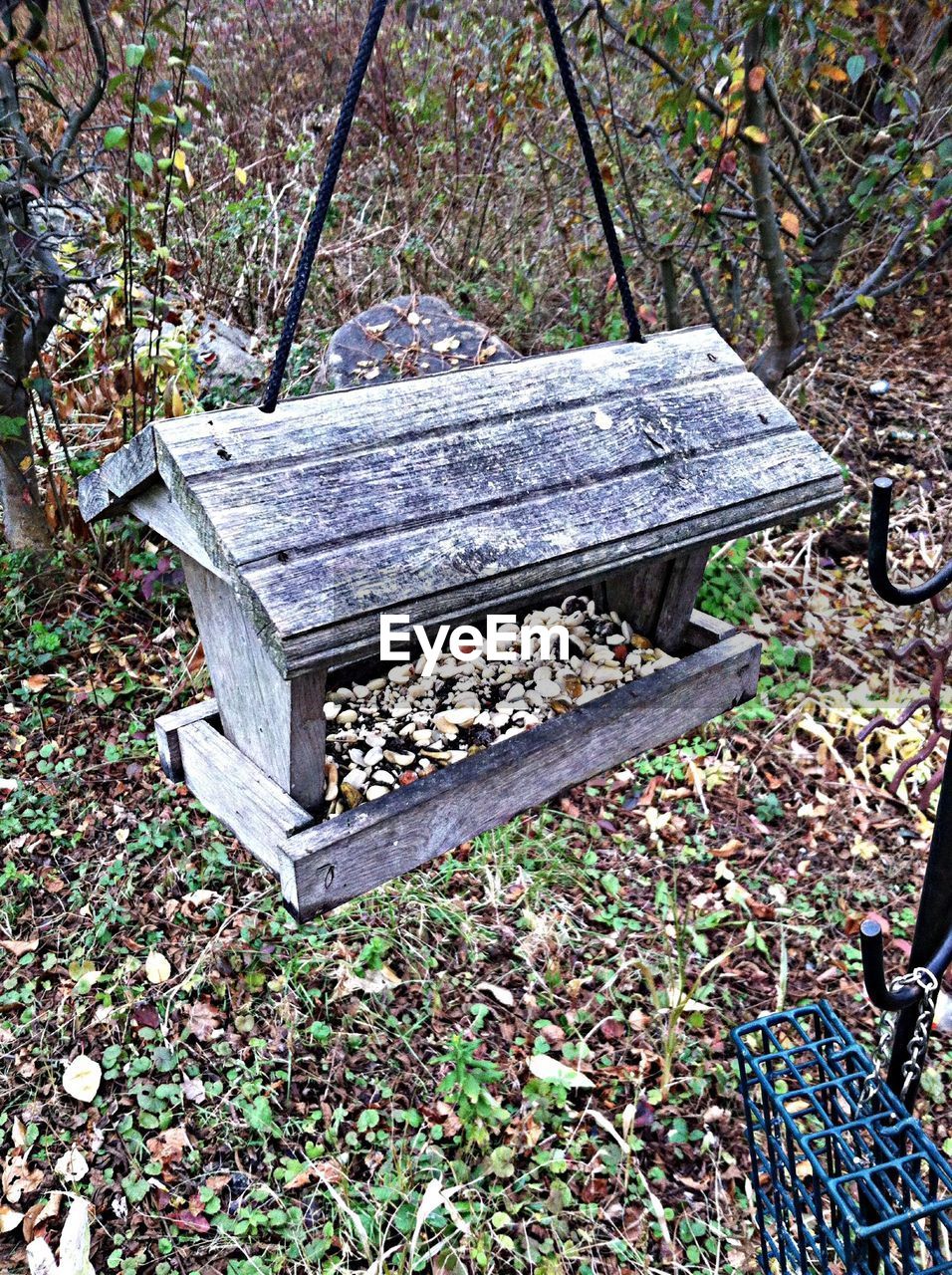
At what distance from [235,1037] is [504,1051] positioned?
25.3 inches

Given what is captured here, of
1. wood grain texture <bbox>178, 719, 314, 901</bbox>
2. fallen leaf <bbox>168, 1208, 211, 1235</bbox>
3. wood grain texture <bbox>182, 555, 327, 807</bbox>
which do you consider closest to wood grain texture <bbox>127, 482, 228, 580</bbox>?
wood grain texture <bbox>182, 555, 327, 807</bbox>

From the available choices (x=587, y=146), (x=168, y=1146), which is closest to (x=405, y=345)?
(x=587, y=146)

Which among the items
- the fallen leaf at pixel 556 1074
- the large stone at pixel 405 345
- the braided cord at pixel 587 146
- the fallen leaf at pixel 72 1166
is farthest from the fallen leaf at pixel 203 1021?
the large stone at pixel 405 345

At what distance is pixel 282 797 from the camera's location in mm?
1637

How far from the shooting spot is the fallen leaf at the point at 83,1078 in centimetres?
224

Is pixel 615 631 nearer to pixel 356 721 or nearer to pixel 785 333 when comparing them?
pixel 356 721

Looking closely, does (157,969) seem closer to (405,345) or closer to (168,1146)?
A: (168,1146)

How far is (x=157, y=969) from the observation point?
2484mm

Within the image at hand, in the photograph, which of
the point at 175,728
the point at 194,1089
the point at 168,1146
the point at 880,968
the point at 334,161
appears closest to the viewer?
the point at 880,968

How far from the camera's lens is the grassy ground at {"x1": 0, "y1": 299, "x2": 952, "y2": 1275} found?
214cm

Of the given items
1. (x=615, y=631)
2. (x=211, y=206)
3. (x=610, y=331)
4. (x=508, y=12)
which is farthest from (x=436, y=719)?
(x=508, y=12)

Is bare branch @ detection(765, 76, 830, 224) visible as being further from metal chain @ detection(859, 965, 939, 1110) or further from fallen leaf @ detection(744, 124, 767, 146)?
metal chain @ detection(859, 965, 939, 1110)

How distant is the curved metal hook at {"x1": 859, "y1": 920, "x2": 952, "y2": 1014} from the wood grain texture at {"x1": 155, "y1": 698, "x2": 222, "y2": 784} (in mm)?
1252

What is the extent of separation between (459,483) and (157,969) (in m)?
1.65
